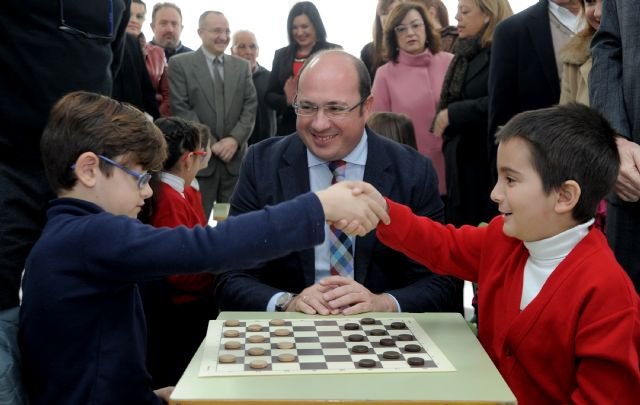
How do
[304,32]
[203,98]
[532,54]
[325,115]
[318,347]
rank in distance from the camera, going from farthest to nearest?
[203,98] < [304,32] < [532,54] < [325,115] < [318,347]

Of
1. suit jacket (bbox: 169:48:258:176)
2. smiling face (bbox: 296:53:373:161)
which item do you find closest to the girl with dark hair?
suit jacket (bbox: 169:48:258:176)

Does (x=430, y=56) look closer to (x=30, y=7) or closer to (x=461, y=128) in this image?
(x=461, y=128)

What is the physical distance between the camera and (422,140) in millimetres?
4652

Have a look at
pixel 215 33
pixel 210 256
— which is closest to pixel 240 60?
pixel 215 33

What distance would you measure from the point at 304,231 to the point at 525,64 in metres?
2.18

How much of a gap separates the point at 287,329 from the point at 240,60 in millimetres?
4474

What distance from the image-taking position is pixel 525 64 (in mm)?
3512

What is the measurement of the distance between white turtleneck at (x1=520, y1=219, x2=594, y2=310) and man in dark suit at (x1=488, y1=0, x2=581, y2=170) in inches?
69.6

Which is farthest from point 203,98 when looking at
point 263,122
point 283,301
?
point 283,301

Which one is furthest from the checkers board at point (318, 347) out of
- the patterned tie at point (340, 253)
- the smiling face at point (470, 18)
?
the smiling face at point (470, 18)

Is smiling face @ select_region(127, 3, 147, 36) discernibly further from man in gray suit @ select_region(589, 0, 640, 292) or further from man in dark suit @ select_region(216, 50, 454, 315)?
man in gray suit @ select_region(589, 0, 640, 292)

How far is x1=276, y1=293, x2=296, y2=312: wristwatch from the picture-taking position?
2168 millimetres

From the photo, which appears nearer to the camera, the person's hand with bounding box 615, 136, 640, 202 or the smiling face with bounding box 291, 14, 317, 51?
the person's hand with bounding box 615, 136, 640, 202

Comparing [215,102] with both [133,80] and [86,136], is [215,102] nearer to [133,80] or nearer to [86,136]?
[133,80]
